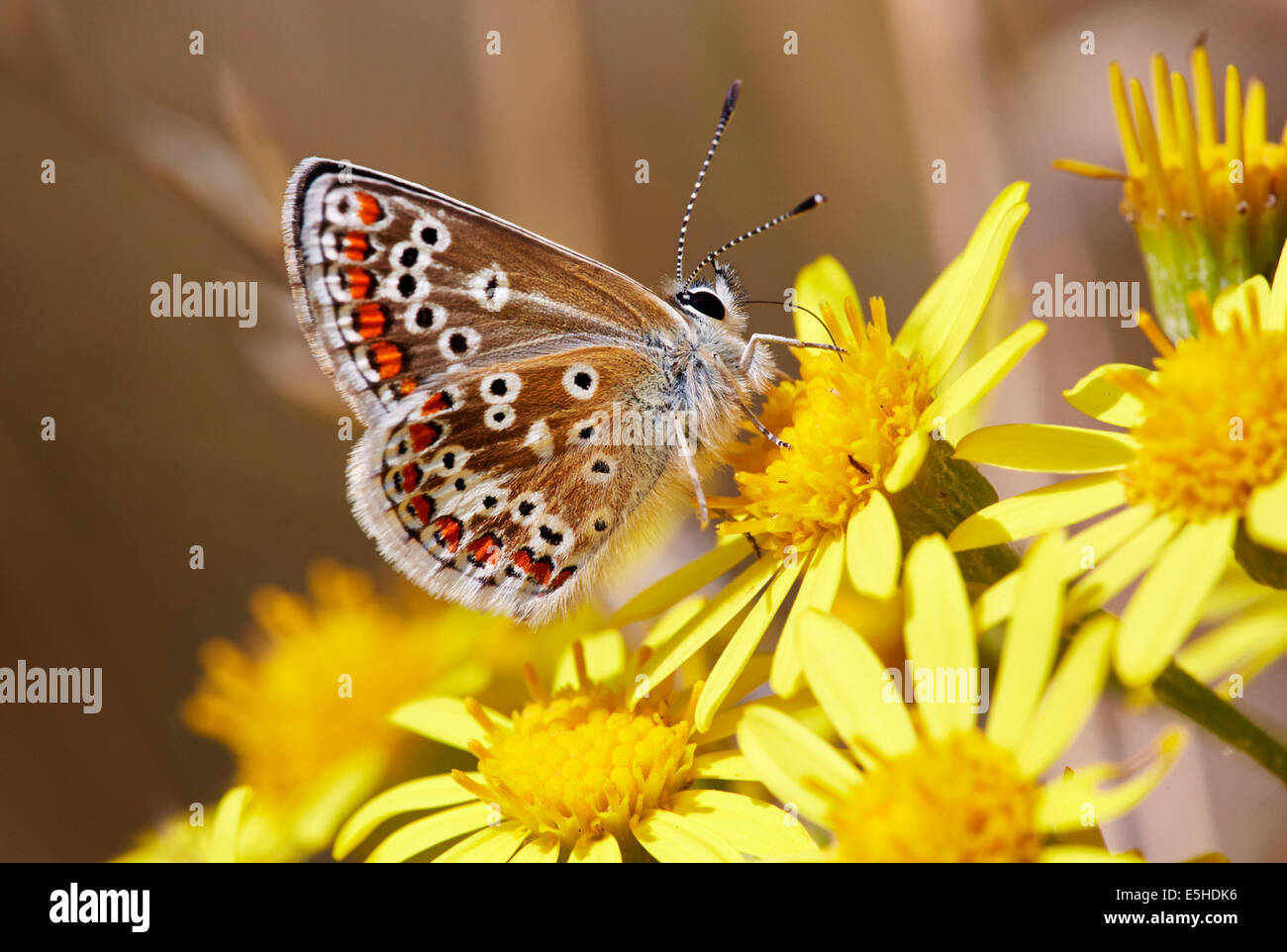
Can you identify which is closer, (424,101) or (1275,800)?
(1275,800)

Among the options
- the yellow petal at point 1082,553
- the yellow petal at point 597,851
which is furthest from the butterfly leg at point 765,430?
the yellow petal at point 597,851

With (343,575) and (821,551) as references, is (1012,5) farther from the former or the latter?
(343,575)

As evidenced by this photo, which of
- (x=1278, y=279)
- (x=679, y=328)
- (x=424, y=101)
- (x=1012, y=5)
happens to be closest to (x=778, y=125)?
(x=1012, y=5)

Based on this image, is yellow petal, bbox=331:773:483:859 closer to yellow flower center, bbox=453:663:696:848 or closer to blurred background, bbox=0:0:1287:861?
yellow flower center, bbox=453:663:696:848

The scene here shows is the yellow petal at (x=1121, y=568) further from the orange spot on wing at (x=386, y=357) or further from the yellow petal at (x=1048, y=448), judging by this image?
the orange spot on wing at (x=386, y=357)

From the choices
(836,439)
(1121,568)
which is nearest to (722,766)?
(836,439)

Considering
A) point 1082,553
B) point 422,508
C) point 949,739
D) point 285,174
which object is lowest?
point 949,739

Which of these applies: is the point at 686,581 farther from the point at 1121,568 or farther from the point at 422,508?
the point at 1121,568
